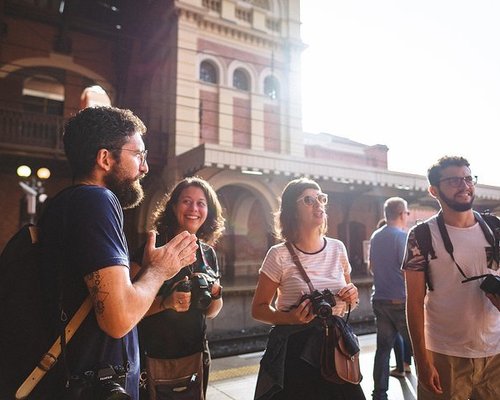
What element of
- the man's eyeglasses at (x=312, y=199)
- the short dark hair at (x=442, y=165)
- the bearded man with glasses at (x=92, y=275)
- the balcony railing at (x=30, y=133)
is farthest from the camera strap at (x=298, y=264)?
the balcony railing at (x=30, y=133)

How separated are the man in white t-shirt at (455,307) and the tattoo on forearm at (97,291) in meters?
1.84

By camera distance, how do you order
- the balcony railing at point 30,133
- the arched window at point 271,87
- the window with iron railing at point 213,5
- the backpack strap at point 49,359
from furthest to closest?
the arched window at point 271,87 → the window with iron railing at point 213,5 → the balcony railing at point 30,133 → the backpack strap at point 49,359

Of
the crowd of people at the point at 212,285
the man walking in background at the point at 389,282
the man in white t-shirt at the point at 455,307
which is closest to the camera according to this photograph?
the crowd of people at the point at 212,285

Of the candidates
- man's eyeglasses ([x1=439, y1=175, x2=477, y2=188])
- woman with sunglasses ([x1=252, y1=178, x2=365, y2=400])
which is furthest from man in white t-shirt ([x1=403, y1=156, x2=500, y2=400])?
woman with sunglasses ([x1=252, y1=178, x2=365, y2=400])

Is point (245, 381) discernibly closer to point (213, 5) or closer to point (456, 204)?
point (456, 204)

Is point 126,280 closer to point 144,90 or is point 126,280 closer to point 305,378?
point 305,378

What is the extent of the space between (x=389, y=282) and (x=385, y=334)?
560 mm

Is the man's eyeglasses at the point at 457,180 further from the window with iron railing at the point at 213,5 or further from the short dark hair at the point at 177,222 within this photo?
the window with iron railing at the point at 213,5

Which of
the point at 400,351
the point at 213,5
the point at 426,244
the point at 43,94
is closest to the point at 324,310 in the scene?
the point at 426,244

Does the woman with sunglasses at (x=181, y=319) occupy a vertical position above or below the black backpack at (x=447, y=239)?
below

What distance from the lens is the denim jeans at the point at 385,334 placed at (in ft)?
11.5

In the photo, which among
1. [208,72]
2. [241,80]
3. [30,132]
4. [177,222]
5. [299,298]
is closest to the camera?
[299,298]

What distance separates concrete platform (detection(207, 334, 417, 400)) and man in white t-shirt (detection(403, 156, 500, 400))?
5.91 ft

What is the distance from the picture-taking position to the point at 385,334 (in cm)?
387
